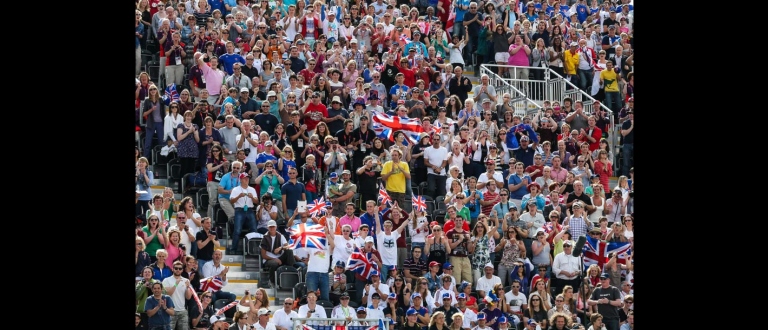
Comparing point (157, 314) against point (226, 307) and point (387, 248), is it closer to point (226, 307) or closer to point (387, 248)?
point (226, 307)

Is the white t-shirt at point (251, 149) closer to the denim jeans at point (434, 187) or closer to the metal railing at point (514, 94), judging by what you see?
the denim jeans at point (434, 187)

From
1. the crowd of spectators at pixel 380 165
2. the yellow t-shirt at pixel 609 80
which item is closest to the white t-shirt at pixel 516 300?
the crowd of spectators at pixel 380 165

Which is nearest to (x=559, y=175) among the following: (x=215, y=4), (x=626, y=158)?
(x=626, y=158)

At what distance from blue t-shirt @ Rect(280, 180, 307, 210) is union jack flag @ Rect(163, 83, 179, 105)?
269cm

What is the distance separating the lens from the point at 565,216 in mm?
20172

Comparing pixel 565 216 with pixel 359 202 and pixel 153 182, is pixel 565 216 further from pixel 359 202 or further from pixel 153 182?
pixel 153 182

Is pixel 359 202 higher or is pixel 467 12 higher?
pixel 467 12

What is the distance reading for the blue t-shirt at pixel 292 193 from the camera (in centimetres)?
1892

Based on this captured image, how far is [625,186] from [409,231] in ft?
12.8

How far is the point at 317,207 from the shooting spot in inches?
741

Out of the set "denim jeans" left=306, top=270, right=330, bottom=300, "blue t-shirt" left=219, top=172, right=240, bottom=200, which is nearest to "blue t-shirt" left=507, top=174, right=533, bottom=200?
"denim jeans" left=306, top=270, right=330, bottom=300

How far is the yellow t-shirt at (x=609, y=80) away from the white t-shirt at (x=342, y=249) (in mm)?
8426

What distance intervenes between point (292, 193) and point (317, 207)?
42 cm
